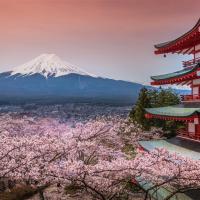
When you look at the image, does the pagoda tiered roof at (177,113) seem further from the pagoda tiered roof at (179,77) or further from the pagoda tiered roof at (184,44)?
the pagoda tiered roof at (184,44)

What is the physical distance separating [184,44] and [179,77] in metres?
1.81

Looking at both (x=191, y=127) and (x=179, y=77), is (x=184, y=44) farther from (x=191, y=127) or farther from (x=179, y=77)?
(x=191, y=127)

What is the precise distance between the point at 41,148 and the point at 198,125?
6731mm

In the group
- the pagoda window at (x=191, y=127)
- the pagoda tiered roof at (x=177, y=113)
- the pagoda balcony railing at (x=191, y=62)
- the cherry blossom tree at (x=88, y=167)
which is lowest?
the cherry blossom tree at (x=88, y=167)

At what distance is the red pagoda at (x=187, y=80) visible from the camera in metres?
18.3

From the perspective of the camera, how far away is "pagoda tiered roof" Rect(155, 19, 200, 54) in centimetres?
1903

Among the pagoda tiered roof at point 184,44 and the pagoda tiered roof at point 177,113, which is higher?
the pagoda tiered roof at point 184,44

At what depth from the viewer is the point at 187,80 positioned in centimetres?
2048

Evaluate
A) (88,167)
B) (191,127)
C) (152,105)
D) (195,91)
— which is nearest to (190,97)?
(195,91)

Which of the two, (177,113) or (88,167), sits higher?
(177,113)

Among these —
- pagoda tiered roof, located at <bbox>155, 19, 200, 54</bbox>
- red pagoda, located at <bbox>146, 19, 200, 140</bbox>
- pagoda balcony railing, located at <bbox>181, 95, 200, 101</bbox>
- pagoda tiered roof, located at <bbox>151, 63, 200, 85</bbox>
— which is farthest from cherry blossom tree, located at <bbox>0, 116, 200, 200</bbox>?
pagoda tiered roof, located at <bbox>155, 19, 200, 54</bbox>

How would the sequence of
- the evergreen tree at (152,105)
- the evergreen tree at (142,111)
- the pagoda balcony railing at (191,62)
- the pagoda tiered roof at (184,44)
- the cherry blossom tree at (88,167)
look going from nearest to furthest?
the cherry blossom tree at (88,167) < the pagoda tiered roof at (184,44) < the pagoda balcony railing at (191,62) < the evergreen tree at (152,105) < the evergreen tree at (142,111)

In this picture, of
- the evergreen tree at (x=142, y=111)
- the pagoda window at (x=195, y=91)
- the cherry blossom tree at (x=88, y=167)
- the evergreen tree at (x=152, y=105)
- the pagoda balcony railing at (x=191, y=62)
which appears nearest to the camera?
the cherry blossom tree at (x=88, y=167)

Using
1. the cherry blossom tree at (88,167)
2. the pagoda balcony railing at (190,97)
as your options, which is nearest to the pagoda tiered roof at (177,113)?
the pagoda balcony railing at (190,97)
